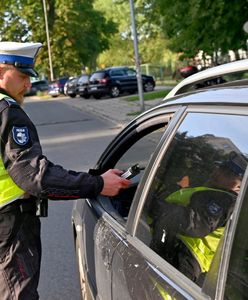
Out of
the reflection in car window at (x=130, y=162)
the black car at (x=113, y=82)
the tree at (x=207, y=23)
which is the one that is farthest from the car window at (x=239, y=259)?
the black car at (x=113, y=82)

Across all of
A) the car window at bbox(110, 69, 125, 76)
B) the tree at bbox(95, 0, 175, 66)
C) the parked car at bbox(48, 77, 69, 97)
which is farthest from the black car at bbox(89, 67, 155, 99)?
the tree at bbox(95, 0, 175, 66)

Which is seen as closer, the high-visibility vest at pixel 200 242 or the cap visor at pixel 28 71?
the high-visibility vest at pixel 200 242

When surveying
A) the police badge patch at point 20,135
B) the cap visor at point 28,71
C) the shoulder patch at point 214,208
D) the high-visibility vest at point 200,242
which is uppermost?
the cap visor at point 28,71

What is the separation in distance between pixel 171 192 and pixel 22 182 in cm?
68

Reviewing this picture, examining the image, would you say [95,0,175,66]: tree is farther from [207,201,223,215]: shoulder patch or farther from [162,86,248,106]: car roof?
[207,201,223,215]: shoulder patch

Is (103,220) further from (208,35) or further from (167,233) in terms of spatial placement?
(208,35)

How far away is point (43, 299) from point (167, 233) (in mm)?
2326

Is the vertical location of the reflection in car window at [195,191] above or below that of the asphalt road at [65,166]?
above

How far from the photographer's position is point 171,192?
2.40m

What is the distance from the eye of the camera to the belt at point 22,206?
2619 mm

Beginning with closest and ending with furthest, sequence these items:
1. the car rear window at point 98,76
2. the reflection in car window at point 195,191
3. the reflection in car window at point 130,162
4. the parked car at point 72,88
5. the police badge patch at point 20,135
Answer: the reflection in car window at point 195,191
the police badge patch at point 20,135
the reflection in car window at point 130,162
the car rear window at point 98,76
the parked car at point 72,88

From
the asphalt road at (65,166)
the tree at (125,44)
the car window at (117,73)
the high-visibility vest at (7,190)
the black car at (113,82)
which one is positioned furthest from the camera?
the tree at (125,44)

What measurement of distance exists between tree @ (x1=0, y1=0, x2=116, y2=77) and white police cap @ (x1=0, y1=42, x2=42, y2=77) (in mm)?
51440

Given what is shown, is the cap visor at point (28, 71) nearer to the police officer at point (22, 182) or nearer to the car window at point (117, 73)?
the police officer at point (22, 182)
